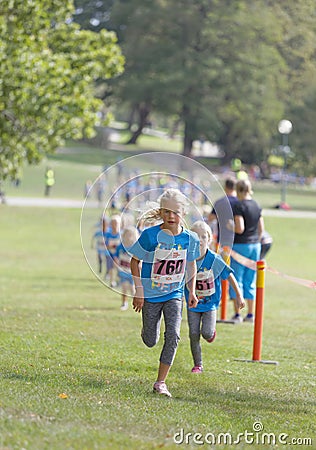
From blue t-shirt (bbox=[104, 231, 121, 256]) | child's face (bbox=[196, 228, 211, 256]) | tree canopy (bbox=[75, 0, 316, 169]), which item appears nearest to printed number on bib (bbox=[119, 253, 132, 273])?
blue t-shirt (bbox=[104, 231, 121, 256])

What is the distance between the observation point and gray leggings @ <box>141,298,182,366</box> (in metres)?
8.25

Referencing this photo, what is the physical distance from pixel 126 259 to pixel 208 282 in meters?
2.91

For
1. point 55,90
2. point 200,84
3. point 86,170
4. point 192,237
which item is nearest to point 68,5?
point 55,90

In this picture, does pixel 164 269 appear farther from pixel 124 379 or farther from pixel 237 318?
pixel 237 318

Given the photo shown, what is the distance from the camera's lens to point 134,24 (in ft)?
251

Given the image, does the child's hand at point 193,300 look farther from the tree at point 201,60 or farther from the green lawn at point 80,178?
the tree at point 201,60

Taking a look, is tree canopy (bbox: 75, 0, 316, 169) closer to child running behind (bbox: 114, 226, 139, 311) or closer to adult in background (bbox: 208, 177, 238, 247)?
child running behind (bbox: 114, 226, 139, 311)

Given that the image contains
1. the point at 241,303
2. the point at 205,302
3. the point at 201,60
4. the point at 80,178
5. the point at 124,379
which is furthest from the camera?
the point at 201,60

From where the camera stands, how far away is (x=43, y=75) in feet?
77.0

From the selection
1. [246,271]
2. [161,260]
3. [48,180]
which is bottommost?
[48,180]

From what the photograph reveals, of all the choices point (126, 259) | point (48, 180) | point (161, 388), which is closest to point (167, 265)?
point (161, 388)

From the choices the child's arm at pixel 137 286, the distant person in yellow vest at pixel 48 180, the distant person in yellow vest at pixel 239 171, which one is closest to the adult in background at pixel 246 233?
the distant person in yellow vest at pixel 239 171

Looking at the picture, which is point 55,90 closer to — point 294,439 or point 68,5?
point 68,5

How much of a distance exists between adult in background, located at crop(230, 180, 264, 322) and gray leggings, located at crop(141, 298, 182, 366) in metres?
5.17
